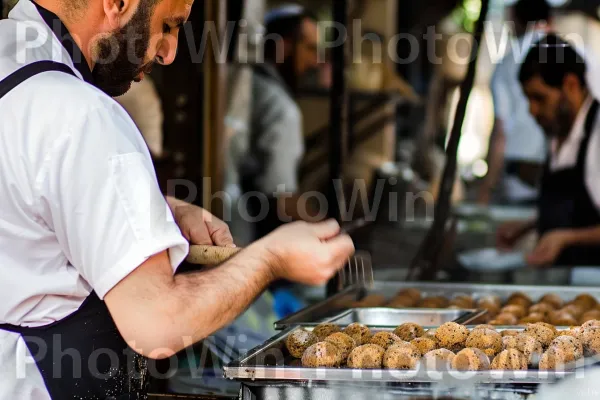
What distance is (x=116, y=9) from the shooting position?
4.92 feet

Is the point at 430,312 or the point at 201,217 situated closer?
the point at 201,217

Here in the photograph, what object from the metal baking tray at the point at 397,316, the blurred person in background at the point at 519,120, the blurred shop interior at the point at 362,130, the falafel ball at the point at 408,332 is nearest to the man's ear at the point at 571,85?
the blurred shop interior at the point at 362,130

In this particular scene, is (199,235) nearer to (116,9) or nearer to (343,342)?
(343,342)

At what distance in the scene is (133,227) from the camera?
1.38m

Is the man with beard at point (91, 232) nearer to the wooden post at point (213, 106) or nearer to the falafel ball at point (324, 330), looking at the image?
the falafel ball at point (324, 330)

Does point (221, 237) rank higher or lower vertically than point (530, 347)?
higher

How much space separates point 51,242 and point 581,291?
183cm

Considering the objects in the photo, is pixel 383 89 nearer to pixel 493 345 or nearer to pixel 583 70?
pixel 583 70

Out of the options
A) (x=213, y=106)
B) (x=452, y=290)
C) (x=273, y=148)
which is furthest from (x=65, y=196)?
(x=273, y=148)

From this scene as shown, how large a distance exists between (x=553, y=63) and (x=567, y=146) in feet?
1.36

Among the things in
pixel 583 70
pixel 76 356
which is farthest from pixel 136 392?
pixel 583 70

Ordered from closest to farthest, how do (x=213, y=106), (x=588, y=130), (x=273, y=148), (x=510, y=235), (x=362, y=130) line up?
(x=213, y=106) < (x=588, y=130) < (x=510, y=235) < (x=273, y=148) < (x=362, y=130)

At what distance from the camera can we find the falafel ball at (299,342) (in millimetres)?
1853

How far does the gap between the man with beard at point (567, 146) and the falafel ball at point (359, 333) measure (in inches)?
82.5
